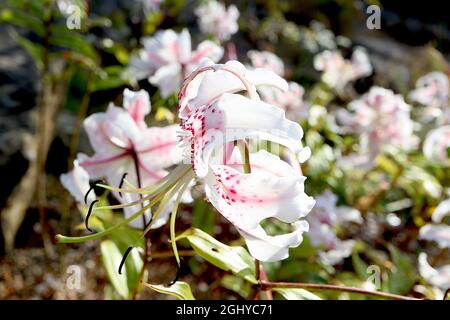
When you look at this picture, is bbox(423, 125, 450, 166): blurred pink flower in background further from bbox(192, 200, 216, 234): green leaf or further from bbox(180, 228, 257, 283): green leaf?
bbox(180, 228, 257, 283): green leaf

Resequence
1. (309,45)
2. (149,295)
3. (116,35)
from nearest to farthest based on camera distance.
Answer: (149,295) → (116,35) → (309,45)

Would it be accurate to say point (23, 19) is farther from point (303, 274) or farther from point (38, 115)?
point (303, 274)

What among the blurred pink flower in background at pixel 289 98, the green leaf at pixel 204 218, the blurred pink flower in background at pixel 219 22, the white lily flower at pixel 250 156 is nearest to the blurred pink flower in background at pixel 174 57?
the green leaf at pixel 204 218

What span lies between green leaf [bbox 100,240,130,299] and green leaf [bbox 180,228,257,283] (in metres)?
0.23

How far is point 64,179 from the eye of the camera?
32.9 inches

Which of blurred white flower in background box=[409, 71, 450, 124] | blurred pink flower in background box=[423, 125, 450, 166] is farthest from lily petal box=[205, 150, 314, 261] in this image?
blurred white flower in background box=[409, 71, 450, 124]

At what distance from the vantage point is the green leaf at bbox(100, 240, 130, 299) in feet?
2.98

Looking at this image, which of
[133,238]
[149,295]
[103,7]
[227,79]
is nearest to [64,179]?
[133,238]

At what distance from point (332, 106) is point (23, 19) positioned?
2214 millimetres

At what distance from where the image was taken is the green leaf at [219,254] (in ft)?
2.31

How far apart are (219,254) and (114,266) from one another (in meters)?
0.29

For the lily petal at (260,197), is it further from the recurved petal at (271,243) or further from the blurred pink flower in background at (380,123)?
the blurred pink flower in background at (380,123)

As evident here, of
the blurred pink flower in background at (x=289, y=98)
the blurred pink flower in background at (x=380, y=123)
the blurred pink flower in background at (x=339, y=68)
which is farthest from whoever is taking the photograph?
the blurred pink flower in background at (x=339, y=68)

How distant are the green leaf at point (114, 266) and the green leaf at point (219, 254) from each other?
0.76 ft
